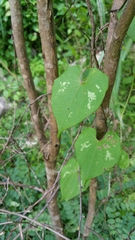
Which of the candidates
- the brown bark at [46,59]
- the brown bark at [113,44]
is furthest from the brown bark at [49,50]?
the brown bark at [113,44]

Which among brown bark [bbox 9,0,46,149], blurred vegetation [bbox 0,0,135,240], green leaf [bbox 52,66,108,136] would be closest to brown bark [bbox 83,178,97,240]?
blurred vegetation [bbox 0,0,135,240]

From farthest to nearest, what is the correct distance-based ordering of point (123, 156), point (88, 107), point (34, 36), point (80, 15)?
point (34, 36) → point (80, 15) → point (123, 156) → point (88, 107)

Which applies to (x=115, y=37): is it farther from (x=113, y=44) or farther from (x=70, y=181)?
(x=70, y=181)

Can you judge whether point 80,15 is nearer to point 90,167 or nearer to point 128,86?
point 128,86

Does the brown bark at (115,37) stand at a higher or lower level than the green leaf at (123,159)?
higher

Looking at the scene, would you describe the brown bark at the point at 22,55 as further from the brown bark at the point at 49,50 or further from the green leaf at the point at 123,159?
the green leaf at the point at 123,159

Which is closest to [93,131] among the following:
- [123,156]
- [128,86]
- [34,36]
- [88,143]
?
[88,143]

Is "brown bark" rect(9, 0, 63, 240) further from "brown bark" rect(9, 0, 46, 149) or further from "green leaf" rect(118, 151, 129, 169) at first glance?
"green leaf" rect(118, 151, 129, 169)
